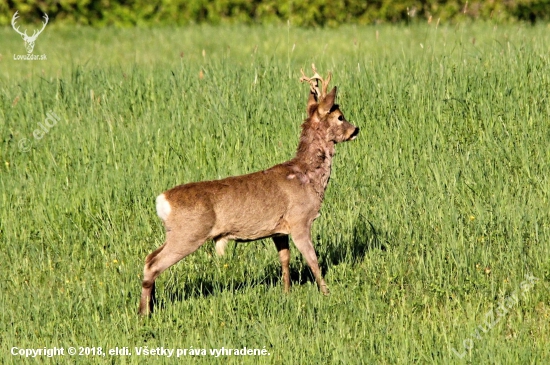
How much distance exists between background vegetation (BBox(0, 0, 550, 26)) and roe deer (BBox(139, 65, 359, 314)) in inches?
464

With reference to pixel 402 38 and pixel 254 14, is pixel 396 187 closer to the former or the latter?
pixel 402 38

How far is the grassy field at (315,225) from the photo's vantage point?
6.26 m

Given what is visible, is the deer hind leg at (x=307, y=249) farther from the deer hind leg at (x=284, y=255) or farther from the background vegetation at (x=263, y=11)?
the background vegetation at (x=263, y=11)

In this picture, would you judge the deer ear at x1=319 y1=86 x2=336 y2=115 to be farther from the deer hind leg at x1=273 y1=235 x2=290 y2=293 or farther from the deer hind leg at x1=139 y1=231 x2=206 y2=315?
the deer hind leg at x1=139 y1=231 x2=206 y2=315

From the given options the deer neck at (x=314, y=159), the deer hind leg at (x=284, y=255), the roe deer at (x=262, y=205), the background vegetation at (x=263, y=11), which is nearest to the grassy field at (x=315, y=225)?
the deer hind leg at (x=284, y=255)

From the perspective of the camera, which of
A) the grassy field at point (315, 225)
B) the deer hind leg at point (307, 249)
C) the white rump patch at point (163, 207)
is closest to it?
the grassy field at point (315, 225)

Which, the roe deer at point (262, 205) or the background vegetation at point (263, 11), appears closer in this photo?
the roe deer at point (262, 205)

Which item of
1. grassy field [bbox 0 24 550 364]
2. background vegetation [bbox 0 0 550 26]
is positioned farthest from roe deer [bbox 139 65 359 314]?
background vegetation [bbox 0 0 550 26]

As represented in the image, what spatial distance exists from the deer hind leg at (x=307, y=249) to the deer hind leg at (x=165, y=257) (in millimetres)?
790

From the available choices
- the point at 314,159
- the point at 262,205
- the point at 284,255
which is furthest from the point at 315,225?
the point at 262,205

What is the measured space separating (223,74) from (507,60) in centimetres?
329

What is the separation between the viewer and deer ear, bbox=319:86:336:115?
693 cm

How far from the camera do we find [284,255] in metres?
7.14

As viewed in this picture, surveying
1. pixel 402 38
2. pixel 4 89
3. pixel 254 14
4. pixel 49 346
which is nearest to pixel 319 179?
pixel 49 346
